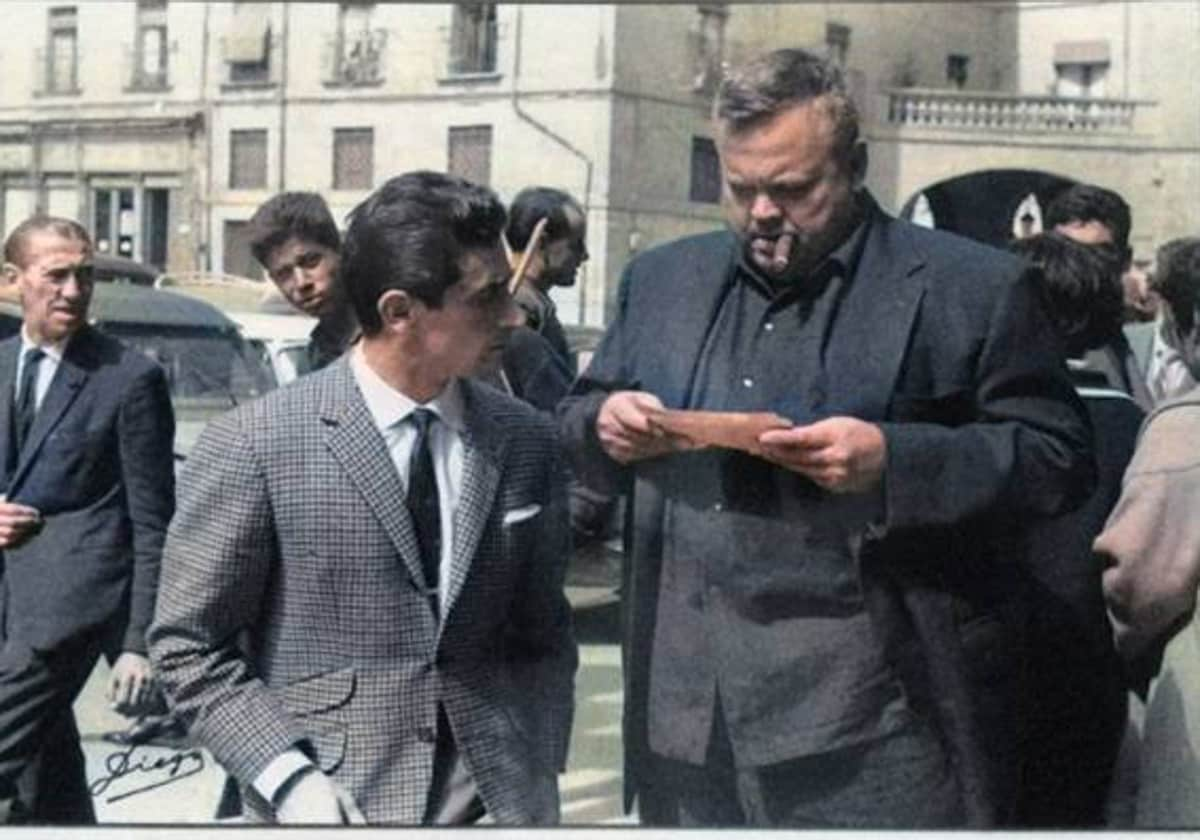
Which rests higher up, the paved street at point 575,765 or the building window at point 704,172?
the building window at point 704,172

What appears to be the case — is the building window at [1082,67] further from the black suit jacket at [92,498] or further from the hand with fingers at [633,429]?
the black suit jacket at [92,498]

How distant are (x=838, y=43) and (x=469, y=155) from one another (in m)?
0.52

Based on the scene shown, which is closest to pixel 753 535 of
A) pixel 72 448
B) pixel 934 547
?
pixel 934 547

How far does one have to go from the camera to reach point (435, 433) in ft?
8.75

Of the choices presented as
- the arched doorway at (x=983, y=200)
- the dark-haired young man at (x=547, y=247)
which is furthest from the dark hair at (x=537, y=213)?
the arched doorway at (x=983, y=200)

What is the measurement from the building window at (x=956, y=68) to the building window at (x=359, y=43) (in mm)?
780

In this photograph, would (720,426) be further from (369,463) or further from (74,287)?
(74,287)

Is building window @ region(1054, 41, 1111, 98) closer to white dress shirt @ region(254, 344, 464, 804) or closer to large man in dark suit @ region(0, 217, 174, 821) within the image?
white dress shirt @ region(254, 344, 464, 804)

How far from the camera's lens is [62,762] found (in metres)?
2.71

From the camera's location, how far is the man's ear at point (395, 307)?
2.59m

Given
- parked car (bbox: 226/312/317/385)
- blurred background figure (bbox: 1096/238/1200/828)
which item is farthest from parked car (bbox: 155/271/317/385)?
blurred background figure (bbox: 1096/238/1200/828)

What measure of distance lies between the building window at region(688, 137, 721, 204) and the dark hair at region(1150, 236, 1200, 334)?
2.11 ft

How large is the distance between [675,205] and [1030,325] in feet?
1.63
